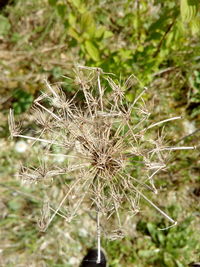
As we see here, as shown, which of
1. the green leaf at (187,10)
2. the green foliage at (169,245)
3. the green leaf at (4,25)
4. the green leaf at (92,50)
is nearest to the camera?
the green leaf at (187,10)

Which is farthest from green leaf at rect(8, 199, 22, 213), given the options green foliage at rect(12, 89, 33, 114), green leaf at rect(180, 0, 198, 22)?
green leaf at rect(180, 0, 198, 22)

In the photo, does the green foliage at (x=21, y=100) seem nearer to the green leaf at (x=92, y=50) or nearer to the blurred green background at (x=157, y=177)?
the blurred green background at (x=157, y=177)

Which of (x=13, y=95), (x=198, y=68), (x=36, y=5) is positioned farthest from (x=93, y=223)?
(x=36, y=5)

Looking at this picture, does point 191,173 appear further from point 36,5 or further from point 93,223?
point 36,5

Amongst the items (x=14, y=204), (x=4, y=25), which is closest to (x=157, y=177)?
(x=14, y=204)

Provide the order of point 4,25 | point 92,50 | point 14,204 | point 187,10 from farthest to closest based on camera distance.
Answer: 1. point 4,25
2. point 14,204
3. point 92,50
4. point 187,10

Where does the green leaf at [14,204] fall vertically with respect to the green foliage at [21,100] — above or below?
below

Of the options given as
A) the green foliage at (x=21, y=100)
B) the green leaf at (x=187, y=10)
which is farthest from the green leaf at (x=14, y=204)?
the green leaf at (x=187, y=10)

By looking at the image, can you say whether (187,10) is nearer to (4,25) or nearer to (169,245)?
(169,245)

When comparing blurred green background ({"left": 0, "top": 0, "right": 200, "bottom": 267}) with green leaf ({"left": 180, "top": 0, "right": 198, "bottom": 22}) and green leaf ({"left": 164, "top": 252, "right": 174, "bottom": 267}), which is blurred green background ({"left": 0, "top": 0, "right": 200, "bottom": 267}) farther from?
green leaf ({"left": 180, "top": 0, "right": 198, "bottom": 22})
